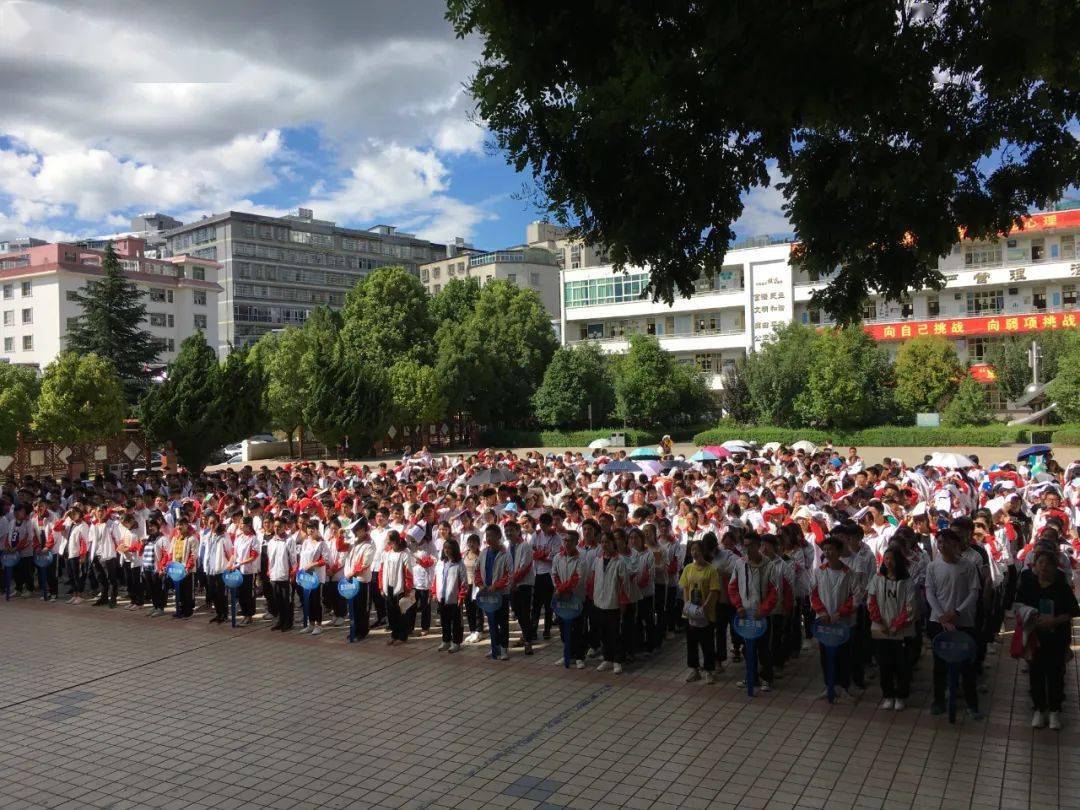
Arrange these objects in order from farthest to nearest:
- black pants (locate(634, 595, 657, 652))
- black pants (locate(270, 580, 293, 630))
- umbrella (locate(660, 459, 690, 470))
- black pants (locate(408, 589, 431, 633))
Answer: umbrella (locate(660, 459, 690, 470)), black pants (locate(270, 580, 293, 630)), black pants (locate(408, 589, 431, 633)), black pants (locate(634, 595, 657, 652))

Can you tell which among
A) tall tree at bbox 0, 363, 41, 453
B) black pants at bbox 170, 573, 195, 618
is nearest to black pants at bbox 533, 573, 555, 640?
black pants at bbox 170, 573, 195, 618

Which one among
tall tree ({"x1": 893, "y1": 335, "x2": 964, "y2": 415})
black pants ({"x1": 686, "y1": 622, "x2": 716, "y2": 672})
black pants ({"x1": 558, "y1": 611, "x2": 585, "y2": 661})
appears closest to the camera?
black pants ({"x1": 686, "y1": 622, "x2": 716, "y2": 672})

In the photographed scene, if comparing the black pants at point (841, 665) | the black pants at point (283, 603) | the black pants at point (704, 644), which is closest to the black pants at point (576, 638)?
the black pants at point (704, 644)

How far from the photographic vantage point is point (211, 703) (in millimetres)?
9484

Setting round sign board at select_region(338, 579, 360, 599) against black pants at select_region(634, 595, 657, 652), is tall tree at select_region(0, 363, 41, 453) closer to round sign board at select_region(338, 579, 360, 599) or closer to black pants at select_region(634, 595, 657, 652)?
round sign board at select_region(338, 579, 360, 599)

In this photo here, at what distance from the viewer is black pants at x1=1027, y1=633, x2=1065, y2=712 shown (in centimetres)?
773

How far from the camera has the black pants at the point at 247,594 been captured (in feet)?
42.4

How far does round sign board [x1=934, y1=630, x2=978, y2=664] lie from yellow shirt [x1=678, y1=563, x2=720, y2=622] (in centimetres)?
218

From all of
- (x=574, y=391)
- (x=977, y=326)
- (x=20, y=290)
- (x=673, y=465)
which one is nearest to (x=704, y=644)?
(x=673, y=465)

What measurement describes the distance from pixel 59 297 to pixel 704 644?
68.9 m

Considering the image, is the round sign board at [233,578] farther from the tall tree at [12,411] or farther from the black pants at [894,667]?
the tall tree at [12,411]

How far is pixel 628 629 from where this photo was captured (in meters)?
10.5

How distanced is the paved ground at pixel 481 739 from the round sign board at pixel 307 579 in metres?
1.13

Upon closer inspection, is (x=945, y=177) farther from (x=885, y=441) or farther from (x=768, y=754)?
(x=885, y=441)
